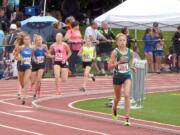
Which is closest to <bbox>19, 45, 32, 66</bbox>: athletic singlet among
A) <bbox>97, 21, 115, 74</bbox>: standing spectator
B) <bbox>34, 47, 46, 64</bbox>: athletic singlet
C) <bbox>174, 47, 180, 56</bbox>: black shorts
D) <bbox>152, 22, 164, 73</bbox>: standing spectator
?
<bbox>34, 47, 46, 64</bbox>: athletic singlet

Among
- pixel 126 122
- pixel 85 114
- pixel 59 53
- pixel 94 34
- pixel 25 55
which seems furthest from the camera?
pixel 94 34

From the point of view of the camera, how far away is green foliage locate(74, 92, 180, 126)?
59.5 feet

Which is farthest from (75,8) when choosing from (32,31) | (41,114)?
(41,114)

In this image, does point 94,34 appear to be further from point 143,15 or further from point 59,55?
point 59,55

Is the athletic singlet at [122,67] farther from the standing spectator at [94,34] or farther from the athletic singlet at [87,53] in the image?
the standing spectator at [94,34]

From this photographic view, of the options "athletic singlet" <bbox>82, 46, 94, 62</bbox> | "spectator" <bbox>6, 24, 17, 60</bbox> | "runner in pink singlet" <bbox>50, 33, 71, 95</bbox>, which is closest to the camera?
"runner in pink singlet" <bbox>50, 33, 71, 95</bbox>

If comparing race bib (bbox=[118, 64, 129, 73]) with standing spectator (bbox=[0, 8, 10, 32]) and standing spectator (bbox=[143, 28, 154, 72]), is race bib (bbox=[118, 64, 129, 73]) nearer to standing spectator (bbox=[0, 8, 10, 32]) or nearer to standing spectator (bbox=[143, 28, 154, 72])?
standing spectator (bbox=[143, 28, 154, 72])

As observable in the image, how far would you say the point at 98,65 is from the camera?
3241 centimetres

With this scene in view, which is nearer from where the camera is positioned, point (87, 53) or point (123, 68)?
point (123, 68)

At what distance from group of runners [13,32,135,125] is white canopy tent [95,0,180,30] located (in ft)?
31.1

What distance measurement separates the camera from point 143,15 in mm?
35781

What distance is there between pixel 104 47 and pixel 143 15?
12.5 ft

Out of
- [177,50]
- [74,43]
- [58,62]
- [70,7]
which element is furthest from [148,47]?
[58,62]

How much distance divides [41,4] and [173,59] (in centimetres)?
974
